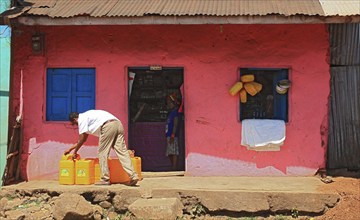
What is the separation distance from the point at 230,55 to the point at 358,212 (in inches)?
134

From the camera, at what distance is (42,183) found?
8164 millimetres

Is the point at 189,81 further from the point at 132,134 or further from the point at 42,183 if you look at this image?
the point at 42,183

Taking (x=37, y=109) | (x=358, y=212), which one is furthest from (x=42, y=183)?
(x=358, y=212)

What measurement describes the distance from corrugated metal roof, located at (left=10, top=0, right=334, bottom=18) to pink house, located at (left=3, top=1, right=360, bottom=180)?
41 centimetres

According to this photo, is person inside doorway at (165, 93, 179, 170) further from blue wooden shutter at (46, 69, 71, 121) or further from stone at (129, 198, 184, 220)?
stone at (129, 198, 184, 220)

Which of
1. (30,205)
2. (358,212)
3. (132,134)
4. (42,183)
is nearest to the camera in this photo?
(358,212)

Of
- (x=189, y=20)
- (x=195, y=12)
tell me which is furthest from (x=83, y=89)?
(x=195, y=12)

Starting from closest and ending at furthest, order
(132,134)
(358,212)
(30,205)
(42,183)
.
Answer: (358,212)
(30,205)
(42,183)
(132,134)

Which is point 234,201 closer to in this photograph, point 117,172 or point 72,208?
point 117,172

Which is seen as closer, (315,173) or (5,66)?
(5,66)

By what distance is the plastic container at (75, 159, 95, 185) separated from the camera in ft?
25.3

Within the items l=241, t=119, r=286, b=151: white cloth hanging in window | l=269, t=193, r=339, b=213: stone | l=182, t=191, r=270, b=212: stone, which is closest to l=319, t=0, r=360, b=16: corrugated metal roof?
l=241, t=119, r=286, b=151: white cloth hanging in window

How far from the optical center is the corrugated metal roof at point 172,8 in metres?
7.59

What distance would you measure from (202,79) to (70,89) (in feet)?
8.00
